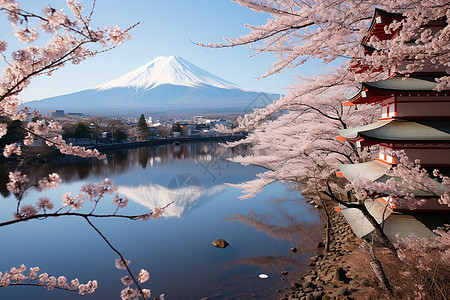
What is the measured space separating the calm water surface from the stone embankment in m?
0.44

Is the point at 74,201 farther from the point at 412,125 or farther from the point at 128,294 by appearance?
the point at 412,125

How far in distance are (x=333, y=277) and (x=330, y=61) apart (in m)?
4.39

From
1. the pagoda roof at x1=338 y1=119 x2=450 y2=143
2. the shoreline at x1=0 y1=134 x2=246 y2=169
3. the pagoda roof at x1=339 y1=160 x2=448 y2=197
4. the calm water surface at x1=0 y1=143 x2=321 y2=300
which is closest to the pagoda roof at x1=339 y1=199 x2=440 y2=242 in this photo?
the pagoda roof at x1=339 y1=160 x2=448 y2=197

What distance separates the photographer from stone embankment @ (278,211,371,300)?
465 centimetres

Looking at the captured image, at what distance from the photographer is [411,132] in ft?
13.5

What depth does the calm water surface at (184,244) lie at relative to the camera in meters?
6.25

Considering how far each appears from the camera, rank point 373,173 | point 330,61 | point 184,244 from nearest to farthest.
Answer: point 330,61 → point 373,173 → point 184,244

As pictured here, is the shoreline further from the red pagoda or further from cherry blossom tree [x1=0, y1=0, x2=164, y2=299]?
cherry blossom tree [x1=0, y1=0, x2=164, y2=299]

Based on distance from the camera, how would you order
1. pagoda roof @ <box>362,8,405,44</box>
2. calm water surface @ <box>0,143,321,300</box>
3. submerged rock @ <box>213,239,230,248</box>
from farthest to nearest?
submerged rock @ <box>213,239,230,248</box> → calm water surface @ <box>0,143,321,300</box> → pagoda roof @ <box>362,8,405,44</box>

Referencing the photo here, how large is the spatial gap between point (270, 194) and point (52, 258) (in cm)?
1004

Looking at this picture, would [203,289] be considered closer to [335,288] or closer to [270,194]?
[335,288]

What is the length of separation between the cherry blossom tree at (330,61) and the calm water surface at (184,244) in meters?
2.18

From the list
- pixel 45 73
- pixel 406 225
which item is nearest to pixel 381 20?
pixel 406 225

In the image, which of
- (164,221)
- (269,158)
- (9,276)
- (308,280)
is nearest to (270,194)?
(164,221)
